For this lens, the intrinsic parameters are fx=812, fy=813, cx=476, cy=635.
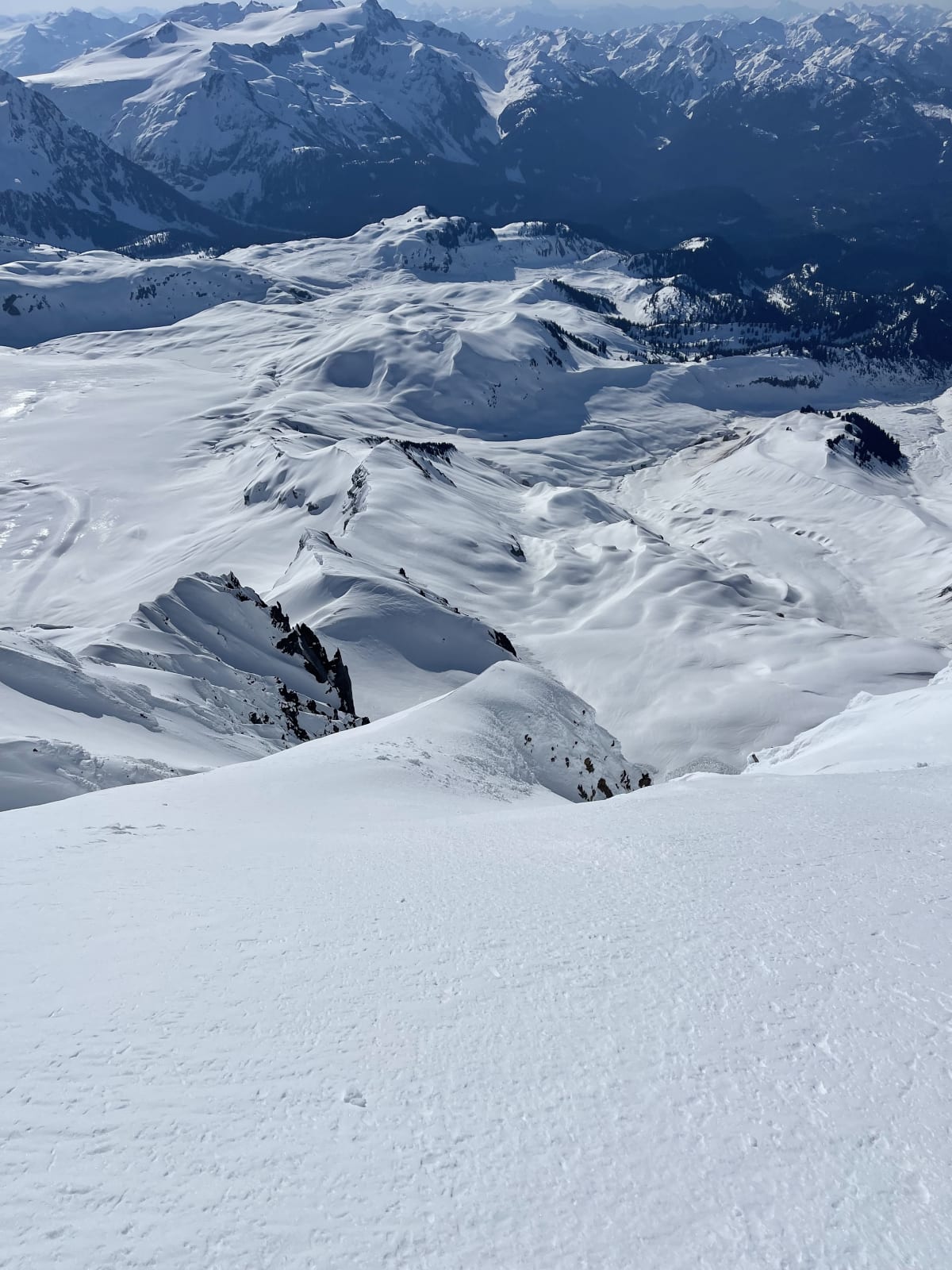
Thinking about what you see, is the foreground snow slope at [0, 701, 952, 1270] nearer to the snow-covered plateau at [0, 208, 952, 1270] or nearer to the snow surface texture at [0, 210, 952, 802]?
the snow-covered plateau at [0, 208, 952, 1270]

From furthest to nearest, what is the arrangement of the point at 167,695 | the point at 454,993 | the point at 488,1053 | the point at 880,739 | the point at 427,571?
the point at 427,571
the point at 167,695
the point at 880,739
the point at 454,993
the point at 488,1053

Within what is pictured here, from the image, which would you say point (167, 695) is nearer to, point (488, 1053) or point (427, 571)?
point (488, 1053)

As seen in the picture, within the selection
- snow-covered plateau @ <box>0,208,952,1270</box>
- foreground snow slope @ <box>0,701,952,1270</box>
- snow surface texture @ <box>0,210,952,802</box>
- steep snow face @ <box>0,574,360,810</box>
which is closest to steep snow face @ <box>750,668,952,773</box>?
snow-covered plateau @ <box>0,208,952,1270</box>

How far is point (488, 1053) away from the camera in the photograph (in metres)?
7.50

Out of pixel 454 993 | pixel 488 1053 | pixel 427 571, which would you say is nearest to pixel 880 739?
pixel 454 993

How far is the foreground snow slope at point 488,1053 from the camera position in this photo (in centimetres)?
562

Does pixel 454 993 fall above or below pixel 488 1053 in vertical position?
below

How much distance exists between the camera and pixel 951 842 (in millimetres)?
11555

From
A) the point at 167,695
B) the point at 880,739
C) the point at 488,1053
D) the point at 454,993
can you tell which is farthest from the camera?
the point at 167,695

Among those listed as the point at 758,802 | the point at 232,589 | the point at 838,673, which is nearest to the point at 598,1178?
the point at 758,802

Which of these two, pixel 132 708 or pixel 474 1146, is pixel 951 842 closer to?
pixel 474 1146

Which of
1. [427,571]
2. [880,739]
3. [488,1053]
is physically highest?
[488,1053]

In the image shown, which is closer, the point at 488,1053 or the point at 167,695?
the point at 488,1053

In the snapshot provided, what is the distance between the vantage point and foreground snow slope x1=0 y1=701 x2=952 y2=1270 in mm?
5625
